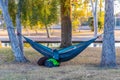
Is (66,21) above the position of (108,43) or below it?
above

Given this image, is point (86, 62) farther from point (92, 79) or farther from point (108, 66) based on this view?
point (92, 79)

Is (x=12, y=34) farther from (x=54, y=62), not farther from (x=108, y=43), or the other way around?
(x=108, y=43)

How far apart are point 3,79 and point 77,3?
21.7 ft

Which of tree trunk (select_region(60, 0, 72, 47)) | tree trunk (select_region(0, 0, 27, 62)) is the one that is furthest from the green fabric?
tree trunk (select_region(60, 0, 72, 47))

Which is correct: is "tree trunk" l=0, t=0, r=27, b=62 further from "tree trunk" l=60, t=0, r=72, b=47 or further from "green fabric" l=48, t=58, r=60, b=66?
"tree trunk" l=60, t=0, r=72, b=47

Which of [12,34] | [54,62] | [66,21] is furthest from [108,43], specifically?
[66,21]

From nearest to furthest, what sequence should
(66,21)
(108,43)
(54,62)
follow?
(108,43)
(54,62)
(66,21)

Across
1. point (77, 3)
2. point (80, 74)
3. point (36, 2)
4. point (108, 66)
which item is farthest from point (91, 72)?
point (77, 3)

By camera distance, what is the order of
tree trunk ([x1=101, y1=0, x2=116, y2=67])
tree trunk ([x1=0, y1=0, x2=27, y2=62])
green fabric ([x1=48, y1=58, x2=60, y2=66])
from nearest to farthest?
tree trunk ([x1=101, y1=0, x2=116, y2=67])
green fabric ([x1=48, y1=58, x2=60, y2=66])
tree trunk ([x1=0, y1=0, x2=27, y2=62])

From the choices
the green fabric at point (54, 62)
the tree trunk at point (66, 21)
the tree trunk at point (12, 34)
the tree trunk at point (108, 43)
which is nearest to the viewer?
the tree trunk at point (108, 43)

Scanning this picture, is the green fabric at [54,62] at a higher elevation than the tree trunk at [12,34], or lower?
lower

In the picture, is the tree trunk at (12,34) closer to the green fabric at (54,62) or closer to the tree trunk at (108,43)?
the green fabric at (54,62)

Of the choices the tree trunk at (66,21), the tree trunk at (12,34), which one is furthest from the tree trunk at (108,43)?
the tree trunk at (66,21)

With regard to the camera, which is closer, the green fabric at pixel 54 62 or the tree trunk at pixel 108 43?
the tree trunk at pixel 108 43
